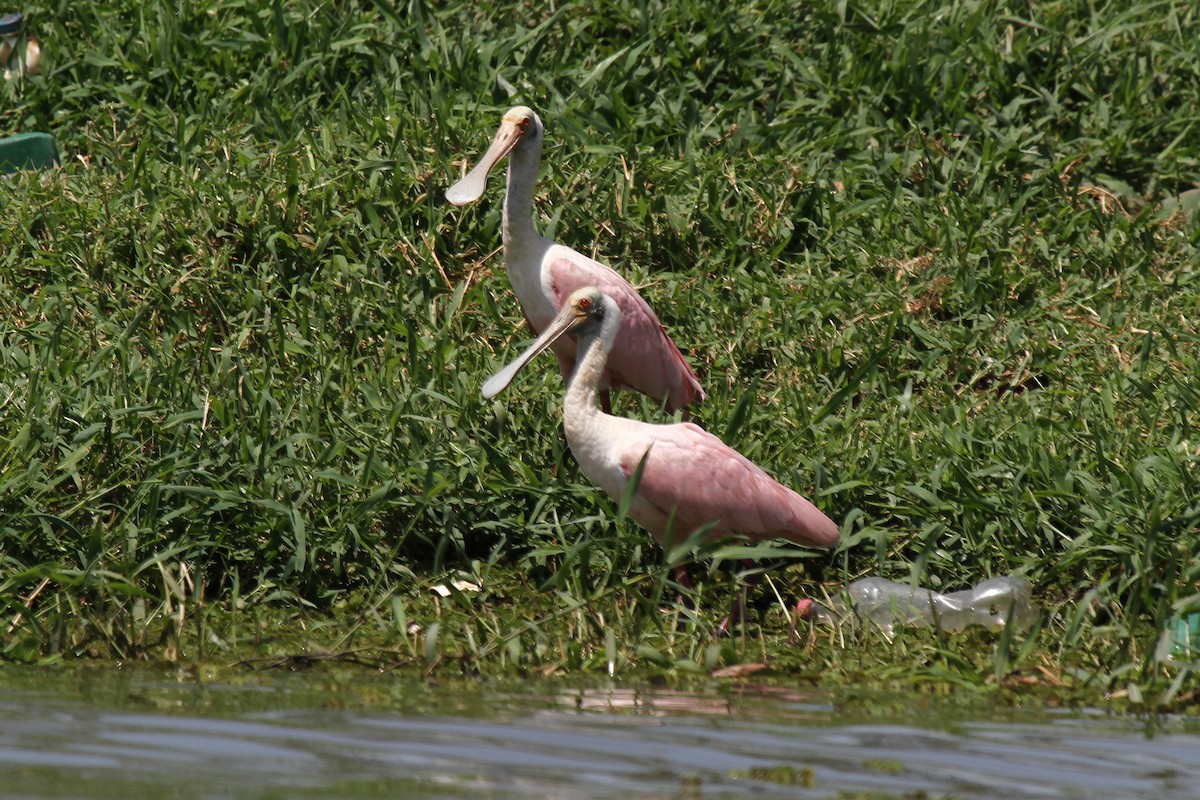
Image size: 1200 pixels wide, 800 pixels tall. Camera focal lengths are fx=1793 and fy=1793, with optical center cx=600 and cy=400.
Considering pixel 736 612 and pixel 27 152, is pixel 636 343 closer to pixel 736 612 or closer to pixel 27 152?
pixel 736 612

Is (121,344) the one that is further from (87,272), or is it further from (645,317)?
(645,317)

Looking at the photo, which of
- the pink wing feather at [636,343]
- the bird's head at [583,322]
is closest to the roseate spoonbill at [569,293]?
the pink wing feather at [636,343]

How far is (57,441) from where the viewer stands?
16.4 feet

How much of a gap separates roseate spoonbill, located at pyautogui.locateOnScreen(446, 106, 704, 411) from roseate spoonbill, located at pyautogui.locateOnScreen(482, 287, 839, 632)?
0.61 metres

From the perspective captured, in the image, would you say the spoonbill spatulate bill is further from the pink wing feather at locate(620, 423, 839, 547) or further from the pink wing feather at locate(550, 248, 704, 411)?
the pink wing feather at locate(550, 248, 704, 411)

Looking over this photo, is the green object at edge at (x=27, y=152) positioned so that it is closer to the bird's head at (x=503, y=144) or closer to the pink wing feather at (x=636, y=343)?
the bird's head at (x=503, y=144)

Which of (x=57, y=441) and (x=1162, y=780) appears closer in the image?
(x=1162, y=780)

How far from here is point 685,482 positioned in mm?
4906

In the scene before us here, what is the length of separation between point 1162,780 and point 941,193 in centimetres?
408

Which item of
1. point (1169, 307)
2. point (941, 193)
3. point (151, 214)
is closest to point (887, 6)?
point (941, 193)

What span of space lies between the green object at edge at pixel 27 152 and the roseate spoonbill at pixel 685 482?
318 cm

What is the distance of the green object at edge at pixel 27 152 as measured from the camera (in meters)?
7.16

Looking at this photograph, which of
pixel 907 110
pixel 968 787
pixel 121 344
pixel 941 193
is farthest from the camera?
pixel 907 110

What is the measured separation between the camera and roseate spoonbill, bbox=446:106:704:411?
5695 mm
